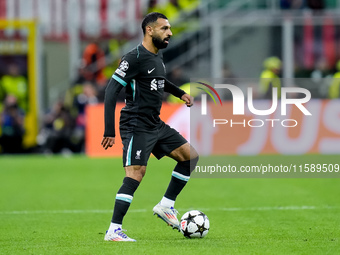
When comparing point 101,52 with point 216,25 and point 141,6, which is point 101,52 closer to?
point 141,6

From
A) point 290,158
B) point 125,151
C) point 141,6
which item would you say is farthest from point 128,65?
point 141,6

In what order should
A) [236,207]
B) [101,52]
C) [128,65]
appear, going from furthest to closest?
[101,52]
[236,207]
[128,65]

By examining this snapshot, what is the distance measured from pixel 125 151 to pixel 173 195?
80 cm

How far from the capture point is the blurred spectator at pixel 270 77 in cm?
1694

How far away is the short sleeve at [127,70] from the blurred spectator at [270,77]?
10210mm

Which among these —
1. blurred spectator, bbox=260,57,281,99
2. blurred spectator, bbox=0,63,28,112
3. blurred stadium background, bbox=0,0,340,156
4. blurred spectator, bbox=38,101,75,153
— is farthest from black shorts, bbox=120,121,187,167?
blurred spectator, bbox=0,63,28,112

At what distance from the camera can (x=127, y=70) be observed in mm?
6898

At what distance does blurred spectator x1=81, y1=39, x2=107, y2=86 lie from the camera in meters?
21.2

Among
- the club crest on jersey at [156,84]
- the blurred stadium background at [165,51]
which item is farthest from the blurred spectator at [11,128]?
the club crest on jersey at [156,84]

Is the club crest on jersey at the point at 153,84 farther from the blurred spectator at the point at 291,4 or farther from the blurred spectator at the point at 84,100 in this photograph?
the blurred spectator at the point at 291,4

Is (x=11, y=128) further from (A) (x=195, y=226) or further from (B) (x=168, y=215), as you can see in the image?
(A) (x=195, y=226)

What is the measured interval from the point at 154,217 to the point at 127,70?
2.54 meters

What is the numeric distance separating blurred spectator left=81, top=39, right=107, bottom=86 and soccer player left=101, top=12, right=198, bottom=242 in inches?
549

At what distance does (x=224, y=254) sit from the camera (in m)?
6.19
